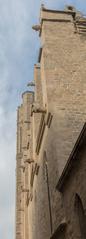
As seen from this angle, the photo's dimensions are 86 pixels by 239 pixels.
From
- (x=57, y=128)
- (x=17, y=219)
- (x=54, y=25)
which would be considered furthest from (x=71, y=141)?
(x=17, y=219)

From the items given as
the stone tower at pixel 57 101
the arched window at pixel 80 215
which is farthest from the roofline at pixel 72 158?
the arched window at pixel 80 215

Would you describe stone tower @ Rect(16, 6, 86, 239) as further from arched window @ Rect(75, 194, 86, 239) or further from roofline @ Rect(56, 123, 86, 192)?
arched window @ Rect(75, 194, 86, 239)

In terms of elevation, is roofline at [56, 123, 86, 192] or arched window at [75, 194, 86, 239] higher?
roofline at [56, 123, 86, 192]

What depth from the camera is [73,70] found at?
11086mm

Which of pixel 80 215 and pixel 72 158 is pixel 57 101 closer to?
pixel 72 158

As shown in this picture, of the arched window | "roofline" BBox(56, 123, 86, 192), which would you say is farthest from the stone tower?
the arched window

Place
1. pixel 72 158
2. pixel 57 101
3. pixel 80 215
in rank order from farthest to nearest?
pixel 57 101 → pixel 72 158 → pixel 80 215

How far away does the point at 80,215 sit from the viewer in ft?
21.9

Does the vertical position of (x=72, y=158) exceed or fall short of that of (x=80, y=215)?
it exceeds it

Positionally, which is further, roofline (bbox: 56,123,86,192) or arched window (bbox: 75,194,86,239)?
arched window (bbox: 75,194,86,239)

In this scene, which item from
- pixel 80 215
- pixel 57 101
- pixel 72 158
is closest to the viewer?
pixel 80 215

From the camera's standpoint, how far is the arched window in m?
6.45

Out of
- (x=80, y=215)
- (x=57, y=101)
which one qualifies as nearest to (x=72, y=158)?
(x=80, y=215)

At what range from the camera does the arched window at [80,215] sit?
6449mm
